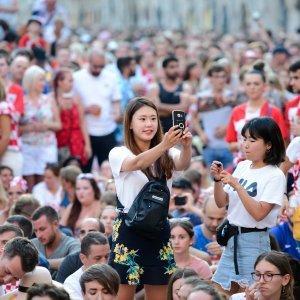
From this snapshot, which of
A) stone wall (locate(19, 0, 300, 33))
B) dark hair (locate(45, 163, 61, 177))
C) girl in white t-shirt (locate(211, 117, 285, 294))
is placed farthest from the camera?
stone wall (locate(19, 0, 300, 33))

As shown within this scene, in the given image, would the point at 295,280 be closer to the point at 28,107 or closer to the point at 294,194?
the point at 294,194

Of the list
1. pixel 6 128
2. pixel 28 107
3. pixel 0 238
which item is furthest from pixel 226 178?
pixel 28 107

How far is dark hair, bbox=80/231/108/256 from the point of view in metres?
10.7

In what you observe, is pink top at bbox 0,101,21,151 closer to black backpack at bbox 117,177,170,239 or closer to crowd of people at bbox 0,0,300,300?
crowd of people at bbox 0,0,300,300

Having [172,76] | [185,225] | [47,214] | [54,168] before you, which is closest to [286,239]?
[185,225]

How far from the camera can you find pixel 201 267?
443 inches

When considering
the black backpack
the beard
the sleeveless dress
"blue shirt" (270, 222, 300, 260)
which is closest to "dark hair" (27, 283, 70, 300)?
the black backpack

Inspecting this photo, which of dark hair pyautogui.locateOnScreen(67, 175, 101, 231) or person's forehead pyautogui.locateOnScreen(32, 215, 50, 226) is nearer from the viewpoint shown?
person's forehead pyautogui.locateOnScreen(32, 215, 50, 226)

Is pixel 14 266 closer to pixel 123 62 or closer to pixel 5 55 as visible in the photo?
pixel 5 55

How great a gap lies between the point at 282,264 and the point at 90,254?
76.2 inches

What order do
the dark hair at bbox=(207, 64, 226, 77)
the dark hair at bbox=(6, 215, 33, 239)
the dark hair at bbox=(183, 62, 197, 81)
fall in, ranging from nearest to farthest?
1. the dark hair at bbox=(6, 215, 33, 239)
2. the dark hair at bbox=(207, 64, 226, 77)
3. the dark hair at bbox=(183, 62, 197, 81)

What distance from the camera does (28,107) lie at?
15984 mm

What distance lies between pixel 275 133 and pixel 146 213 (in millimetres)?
1411

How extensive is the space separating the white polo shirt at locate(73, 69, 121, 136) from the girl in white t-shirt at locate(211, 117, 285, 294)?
745 cm
